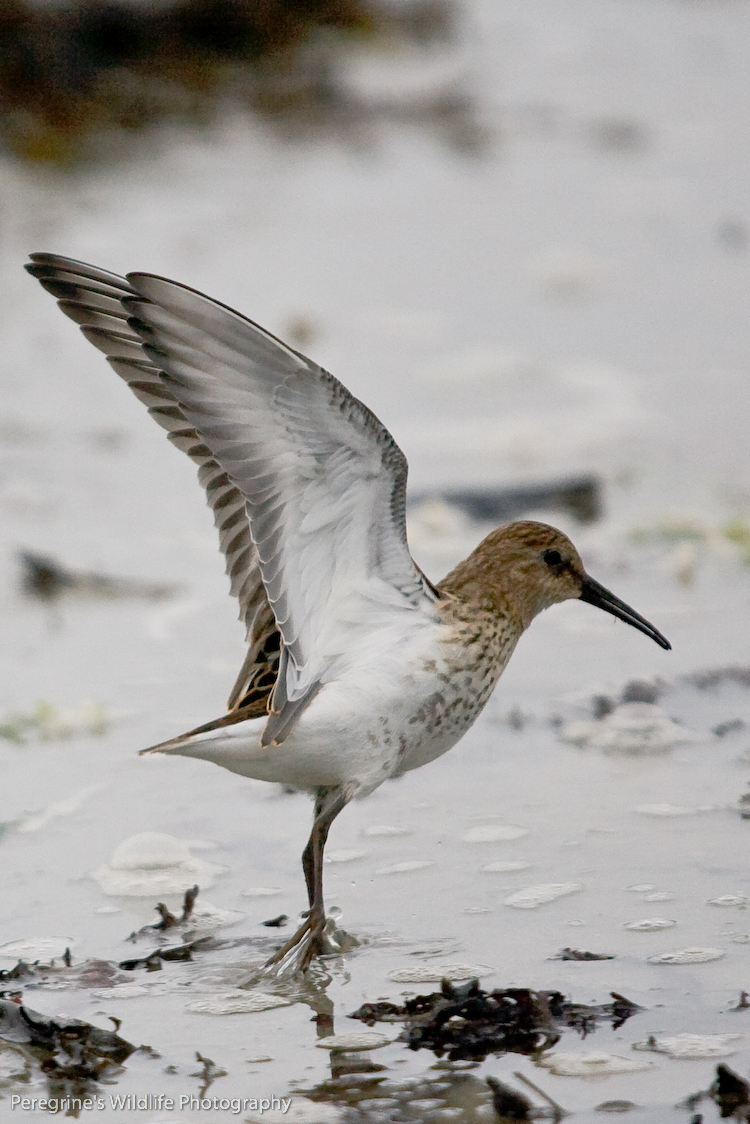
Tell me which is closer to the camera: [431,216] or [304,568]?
[304,568]

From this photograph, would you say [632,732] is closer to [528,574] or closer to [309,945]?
[528,574]

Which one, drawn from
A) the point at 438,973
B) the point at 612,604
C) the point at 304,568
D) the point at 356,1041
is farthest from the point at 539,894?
the point at 612,604

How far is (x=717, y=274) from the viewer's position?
27.7 ft

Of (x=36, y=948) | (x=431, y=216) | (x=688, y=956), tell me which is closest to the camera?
(x=688, y=956)

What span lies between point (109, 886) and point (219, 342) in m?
1.37

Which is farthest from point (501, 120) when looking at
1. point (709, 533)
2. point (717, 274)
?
point (709, 533)

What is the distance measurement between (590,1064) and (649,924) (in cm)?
61

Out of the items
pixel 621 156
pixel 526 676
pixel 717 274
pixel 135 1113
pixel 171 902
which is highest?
pixel 621 156

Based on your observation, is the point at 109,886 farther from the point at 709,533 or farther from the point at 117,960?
the point at 709,533

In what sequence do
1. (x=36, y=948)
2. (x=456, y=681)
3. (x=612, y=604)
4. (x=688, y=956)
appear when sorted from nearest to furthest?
1. (x=688, y=956)
2. (x=36, y=948)
3. (x=456, y=681)
4. (x=612, y=604)

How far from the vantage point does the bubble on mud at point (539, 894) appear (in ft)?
12.2

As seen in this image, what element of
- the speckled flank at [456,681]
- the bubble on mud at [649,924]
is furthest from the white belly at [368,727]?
the bubble on mud at [649,924]

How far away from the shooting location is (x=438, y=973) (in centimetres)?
343

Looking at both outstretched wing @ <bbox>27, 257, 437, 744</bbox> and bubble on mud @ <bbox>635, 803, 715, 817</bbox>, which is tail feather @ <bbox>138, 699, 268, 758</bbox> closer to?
outstretched wing @ <bbox>27, 257, 437, 744</bbox>
